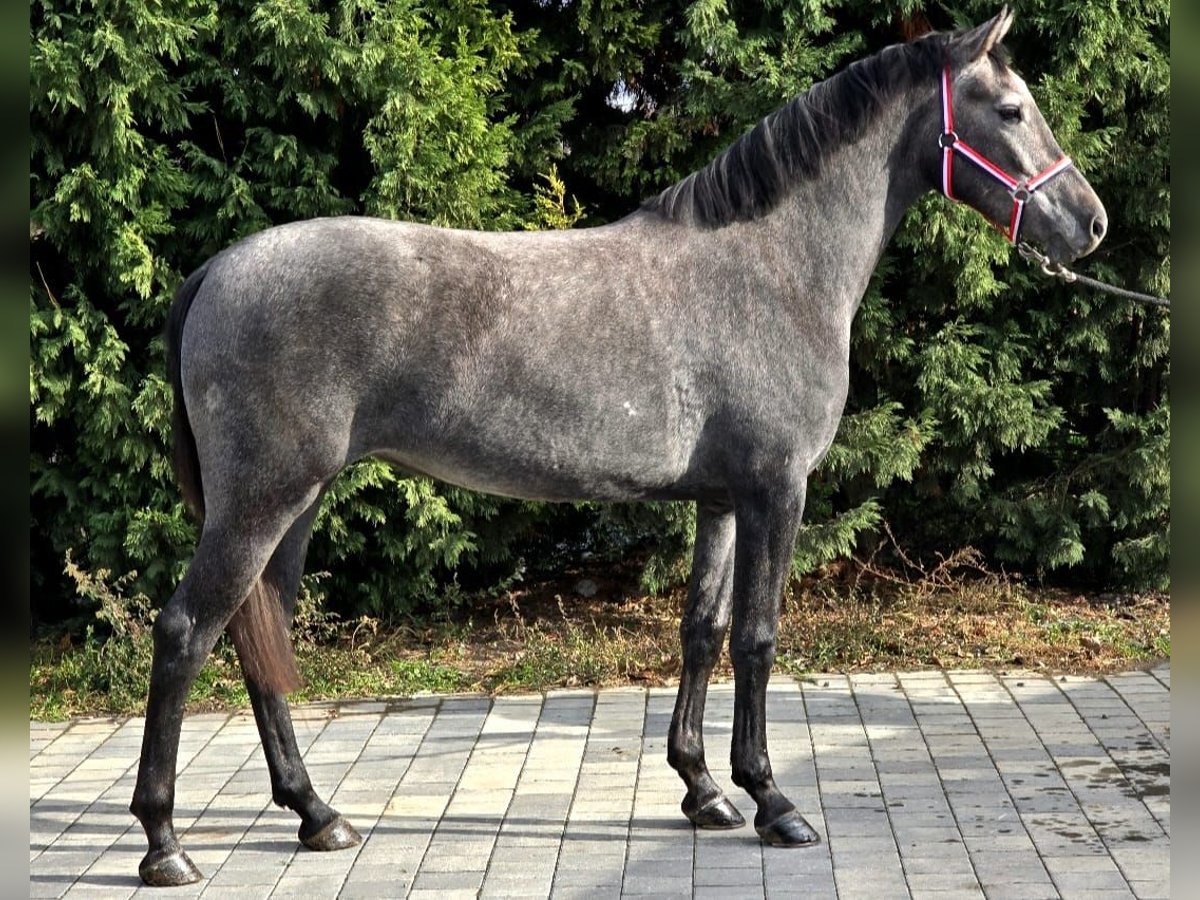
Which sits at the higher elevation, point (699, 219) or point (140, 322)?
point (699, 219)

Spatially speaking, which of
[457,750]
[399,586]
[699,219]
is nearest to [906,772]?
[457,750]

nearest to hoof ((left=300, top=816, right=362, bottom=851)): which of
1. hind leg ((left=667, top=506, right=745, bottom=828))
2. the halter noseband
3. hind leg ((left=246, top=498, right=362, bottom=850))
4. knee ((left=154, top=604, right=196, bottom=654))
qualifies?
hind leg ((left=246, top=498, right=362, bottom=850))

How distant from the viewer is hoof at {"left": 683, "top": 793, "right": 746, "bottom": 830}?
423 centimetres

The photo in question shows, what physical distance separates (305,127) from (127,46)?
0.98 meters

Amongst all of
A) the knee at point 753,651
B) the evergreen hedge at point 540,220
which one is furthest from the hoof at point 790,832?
the evergreen hedge at point 540,220

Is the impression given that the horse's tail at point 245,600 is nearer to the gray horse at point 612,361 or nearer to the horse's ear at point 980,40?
the gray horse at point 612,361

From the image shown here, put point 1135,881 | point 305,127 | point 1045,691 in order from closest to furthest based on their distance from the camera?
point 1135,881 < point 1045,691 < point 305,127

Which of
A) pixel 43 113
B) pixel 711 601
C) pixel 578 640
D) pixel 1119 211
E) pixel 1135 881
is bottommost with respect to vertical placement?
pixel 578 640

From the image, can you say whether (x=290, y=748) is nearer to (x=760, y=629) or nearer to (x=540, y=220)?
(x=760, y=629)

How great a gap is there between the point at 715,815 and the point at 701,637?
57 cm

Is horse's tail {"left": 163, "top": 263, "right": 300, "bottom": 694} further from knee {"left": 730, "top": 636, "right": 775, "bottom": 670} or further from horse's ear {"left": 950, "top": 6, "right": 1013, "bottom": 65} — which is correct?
horse's ear {"left": 950, "top": 6, "right": 1013, "bottom": 65}

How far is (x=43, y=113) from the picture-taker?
6.14 meters

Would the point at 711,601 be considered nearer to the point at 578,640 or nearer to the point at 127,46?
the point at 578,640

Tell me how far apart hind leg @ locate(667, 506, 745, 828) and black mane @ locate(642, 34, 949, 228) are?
3.30 ft
